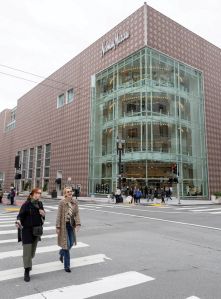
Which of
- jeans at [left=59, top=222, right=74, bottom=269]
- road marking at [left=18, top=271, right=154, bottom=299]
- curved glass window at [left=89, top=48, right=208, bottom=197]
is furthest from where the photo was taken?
curved glass window at [left=89, top=48, right=208, bottom=197]

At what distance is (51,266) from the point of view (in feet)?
20.4

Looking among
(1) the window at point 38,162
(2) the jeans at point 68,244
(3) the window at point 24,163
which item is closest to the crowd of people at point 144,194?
(2) the jeans at point 68,244

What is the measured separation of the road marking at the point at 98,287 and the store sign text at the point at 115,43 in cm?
3696

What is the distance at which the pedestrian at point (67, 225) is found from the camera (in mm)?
5871

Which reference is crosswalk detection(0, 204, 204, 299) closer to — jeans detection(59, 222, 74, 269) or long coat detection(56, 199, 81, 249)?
jeans detection(59, 222, 74, 269)

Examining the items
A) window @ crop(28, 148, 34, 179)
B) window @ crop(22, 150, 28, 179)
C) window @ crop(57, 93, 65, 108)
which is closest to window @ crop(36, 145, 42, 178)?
window @ crop(28, 148, 34, 179)

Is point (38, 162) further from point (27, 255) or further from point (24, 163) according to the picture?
point (27, 255)

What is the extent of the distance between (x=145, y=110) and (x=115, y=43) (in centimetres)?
1197

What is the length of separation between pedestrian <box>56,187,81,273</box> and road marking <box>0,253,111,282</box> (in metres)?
0.26

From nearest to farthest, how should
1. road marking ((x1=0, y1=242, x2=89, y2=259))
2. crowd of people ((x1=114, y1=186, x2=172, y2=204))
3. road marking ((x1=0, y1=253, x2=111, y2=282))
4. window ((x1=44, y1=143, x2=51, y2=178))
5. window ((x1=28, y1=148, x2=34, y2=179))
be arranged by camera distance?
road marking ((x1=0, y1=253, x2=111, y2=282)) < road marking ((x1=0, y1=242, x2=89, y2=259)) < crowd of people ((x1=114, y1=186, x2=172, y2=204)) < window ((x1=44, y1=143, x2=51, y2=178)) < window ((x1=28, y1=148, x2=34, y2=179))

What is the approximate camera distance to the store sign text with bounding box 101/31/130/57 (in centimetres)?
3881

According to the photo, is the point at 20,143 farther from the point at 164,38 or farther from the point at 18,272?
the point at 18,272

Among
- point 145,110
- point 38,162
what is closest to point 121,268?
point 145,110

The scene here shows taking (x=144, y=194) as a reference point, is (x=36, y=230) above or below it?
below
